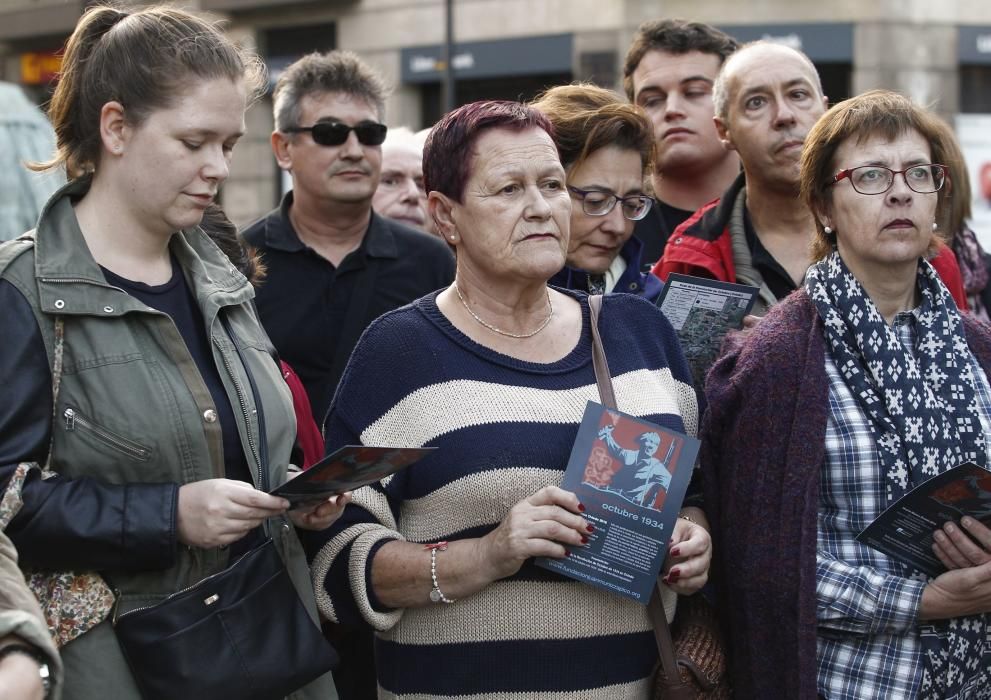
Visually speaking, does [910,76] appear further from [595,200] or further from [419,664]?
[419,664]

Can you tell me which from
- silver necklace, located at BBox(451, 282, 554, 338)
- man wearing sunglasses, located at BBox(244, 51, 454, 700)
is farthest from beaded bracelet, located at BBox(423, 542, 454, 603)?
man wearing sunglasses, located at BBox(244, 51, 454, 700)

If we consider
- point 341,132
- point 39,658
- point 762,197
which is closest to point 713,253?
point 762,197

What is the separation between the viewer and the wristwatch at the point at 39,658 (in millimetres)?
2062

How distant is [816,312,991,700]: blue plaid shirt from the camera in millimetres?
2951

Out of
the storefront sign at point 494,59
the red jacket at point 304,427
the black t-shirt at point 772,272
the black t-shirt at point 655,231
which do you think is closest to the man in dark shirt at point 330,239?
the black t-shirt at point 655,231

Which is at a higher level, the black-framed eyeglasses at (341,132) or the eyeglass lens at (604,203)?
the black-framed eyeglasses at (341,132)

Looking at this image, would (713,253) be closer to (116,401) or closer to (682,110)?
(682,110)

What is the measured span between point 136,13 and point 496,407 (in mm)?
1211

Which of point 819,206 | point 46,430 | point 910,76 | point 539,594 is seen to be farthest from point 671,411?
point 910,76

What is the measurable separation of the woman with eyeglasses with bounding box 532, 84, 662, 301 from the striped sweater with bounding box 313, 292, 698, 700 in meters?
0.67

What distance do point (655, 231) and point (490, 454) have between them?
206cm

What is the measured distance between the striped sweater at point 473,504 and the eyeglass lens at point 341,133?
196 cm

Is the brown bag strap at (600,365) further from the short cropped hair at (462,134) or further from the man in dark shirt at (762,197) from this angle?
the man in dark shirt at (762,197)

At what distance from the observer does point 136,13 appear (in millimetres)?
2896
